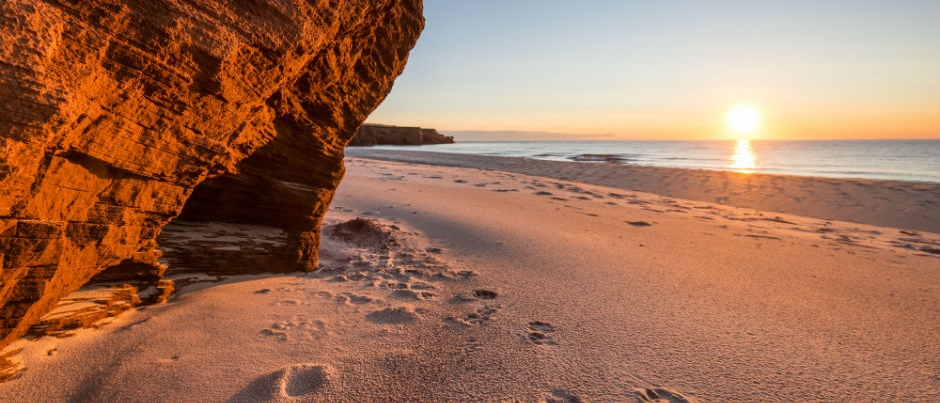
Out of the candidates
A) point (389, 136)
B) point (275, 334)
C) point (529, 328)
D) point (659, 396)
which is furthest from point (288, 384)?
point (389, 136)

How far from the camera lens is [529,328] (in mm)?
2953

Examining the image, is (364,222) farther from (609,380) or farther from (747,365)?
(747,365)

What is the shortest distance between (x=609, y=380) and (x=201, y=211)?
355 centimetres

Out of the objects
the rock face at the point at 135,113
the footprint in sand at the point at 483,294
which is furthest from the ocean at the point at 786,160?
the rock face at the point at 135,113

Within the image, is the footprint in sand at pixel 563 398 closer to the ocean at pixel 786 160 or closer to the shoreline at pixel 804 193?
the shoreline at pixel 804 193

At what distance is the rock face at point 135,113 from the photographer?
6.06 ft

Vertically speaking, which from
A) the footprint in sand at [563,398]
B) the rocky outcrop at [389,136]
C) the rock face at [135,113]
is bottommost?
the footprint in sand at [563,398]

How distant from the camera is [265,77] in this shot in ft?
9.04

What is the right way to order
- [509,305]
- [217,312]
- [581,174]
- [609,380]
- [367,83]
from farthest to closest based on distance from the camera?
1. [581,174]
2. [367,83]
3. [509,305]
4. [217,312]
5. [609,380]

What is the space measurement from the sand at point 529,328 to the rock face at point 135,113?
494 millimetres

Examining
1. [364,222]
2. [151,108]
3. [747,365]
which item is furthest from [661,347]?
[364,222]

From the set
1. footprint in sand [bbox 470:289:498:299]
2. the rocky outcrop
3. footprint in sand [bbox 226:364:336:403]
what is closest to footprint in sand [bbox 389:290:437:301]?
footprint in sand [bbox 470:289:498:299]

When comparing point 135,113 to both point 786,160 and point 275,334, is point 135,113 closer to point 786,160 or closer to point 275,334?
point 275,334

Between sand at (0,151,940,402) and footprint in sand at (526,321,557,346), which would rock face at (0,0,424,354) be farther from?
footprint in sand at (526,321,557,346)
